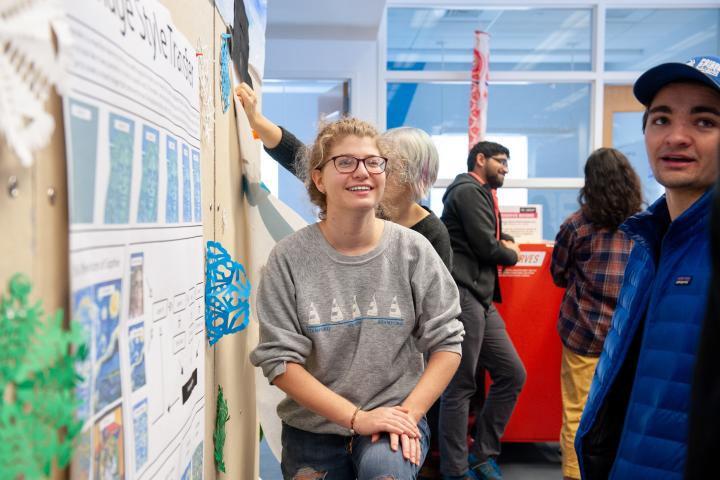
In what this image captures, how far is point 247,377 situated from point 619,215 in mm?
1624

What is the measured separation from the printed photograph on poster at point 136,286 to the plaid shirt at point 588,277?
2.18 meters

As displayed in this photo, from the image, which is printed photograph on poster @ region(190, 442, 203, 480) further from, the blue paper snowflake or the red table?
the red table

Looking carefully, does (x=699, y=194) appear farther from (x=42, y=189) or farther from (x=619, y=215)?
(x=619, y=215)

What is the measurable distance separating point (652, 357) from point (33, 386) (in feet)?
3.06

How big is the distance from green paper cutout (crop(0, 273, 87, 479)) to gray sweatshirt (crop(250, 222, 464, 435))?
2.66ft

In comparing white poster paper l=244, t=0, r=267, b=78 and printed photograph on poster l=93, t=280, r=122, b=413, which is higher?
white poster paper l=244, t=0, r=267, b=78

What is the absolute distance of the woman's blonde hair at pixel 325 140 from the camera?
144 centimetres

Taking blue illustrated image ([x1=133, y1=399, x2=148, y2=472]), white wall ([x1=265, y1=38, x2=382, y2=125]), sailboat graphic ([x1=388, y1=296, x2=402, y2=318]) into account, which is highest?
white wall ([x1=265, y1=38, x2=382, y2=125])

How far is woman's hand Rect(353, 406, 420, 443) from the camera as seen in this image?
1269mm

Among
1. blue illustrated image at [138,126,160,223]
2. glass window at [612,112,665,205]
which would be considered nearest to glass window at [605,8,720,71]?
glass window at [612,112,665,205]

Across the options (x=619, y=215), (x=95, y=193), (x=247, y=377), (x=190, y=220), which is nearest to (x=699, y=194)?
(x=190, y=220)

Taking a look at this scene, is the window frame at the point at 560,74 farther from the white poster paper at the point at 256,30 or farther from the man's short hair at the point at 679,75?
the man's short hair at the point at 679,75

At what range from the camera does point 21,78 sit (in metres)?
0.43

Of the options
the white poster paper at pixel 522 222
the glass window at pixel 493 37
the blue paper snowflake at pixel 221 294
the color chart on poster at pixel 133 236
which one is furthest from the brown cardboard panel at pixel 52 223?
Answer: the glass window at pixel 493 37
